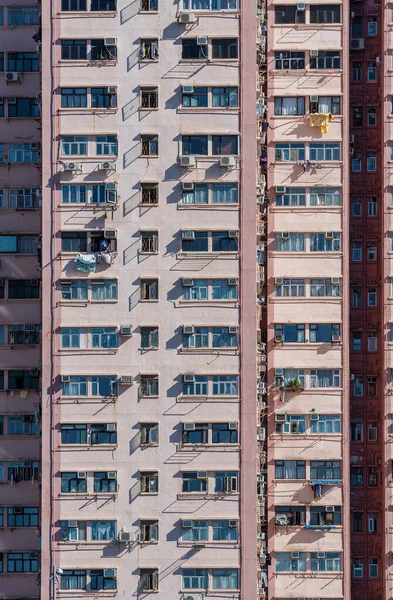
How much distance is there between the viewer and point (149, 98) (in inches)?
1503

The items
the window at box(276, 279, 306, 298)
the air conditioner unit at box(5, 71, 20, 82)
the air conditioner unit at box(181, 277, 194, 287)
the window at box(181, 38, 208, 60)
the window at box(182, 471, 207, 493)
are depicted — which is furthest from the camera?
the air conditioner unit at box(5, 71, 20, 82)

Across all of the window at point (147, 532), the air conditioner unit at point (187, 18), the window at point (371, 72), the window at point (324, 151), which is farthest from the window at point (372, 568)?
the air conditioner unit at point (187, 18)

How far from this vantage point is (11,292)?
135 feet

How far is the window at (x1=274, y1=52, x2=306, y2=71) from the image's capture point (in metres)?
40.2

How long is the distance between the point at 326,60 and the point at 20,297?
17781mm

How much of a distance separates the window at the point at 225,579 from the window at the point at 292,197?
16.4 metres

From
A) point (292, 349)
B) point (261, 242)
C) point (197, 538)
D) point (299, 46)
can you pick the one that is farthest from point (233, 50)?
point (197, 538)

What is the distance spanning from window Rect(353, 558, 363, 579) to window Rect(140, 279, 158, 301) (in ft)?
51.5

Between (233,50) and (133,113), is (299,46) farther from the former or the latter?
(133,113)

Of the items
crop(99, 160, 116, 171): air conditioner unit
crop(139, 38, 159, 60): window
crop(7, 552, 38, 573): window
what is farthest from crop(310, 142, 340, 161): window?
crop(7, 552, 38, 573): window

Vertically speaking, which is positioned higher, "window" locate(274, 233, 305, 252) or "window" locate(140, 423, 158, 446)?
"window" locate(274, 233, 305, 252)

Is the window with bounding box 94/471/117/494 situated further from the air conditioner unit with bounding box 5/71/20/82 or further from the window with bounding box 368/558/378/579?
the air conditioner unit with bounding box 5/71/20/82

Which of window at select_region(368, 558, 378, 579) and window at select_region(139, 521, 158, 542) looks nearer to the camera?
window at select_region(139, 521, 158, 542)

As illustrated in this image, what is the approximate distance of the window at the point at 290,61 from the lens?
4025 cm
